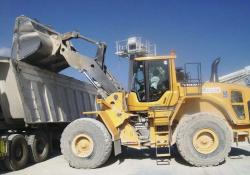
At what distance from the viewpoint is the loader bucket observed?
11707mm

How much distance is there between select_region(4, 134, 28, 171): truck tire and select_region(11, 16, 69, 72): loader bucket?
2.42 m

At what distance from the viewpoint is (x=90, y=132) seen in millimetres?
10711

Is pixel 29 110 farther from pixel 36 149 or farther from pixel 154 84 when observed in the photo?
pixel 154 84

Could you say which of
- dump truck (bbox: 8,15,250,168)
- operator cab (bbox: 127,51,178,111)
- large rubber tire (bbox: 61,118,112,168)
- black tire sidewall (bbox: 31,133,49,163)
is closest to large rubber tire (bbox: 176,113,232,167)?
dump truck (bbox: 8,15,250,168)

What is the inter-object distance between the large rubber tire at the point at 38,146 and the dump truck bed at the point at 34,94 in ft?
1.68

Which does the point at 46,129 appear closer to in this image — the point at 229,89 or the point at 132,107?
the point at 132,107

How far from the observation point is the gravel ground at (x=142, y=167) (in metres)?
9.46

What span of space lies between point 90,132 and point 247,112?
13.9ft

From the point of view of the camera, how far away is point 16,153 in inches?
426

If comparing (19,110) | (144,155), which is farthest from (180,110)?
(19,110)

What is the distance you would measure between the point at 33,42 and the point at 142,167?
186 inches

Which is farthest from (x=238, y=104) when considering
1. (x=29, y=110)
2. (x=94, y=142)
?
(x=29, y=110)

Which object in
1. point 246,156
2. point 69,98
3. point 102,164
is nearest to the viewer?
point 102,164

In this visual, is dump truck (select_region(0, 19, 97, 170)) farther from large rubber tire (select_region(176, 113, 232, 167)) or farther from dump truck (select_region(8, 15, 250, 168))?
large rubber tire (select_region(176, 113, 232, 167))
